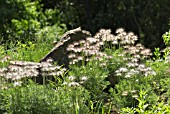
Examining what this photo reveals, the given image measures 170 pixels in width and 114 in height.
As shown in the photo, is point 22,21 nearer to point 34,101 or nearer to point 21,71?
point 21,71

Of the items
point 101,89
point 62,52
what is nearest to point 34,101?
point 101,89

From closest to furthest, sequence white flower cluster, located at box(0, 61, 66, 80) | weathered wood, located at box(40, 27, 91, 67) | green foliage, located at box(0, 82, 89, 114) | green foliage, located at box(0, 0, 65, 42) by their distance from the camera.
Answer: green foliage, located at box(0, 82, 89, 114), white flower cluster, located at box(0, 61, 66, 80), weathered wood, located at box(40, 27, 91, 67), green foliage, located at box(0, 0, 65, 42)

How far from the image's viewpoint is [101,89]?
18.6ft

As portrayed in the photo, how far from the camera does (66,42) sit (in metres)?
6.55

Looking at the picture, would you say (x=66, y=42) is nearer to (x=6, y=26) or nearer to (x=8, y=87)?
(x=8, y=87)

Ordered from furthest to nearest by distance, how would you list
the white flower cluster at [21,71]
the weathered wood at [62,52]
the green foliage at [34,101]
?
the weathered wood at [62,52] < the white flower cluster at [21,71] < the green foliage at [34,101]

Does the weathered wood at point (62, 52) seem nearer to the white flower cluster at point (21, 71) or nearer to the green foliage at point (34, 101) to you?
the white flower cluster at point (21, 71)

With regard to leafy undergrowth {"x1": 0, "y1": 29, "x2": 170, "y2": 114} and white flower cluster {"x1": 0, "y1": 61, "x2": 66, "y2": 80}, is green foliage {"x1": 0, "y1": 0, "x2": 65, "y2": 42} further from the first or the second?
white flower cluster {"x1": 0, "y1": 61, "x2": 66, "y2": 80}

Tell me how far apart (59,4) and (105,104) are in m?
5.71

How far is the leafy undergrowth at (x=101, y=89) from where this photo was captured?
488 cm

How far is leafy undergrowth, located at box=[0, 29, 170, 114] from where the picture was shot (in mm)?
4875

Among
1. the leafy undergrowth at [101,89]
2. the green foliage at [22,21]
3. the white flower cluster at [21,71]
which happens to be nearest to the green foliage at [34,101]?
the leafy undergrowth at [101,89]

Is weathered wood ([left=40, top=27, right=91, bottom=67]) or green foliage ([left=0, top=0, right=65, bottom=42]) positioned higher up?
green foliage ([left=0, top=0, right=65, bottom=42])

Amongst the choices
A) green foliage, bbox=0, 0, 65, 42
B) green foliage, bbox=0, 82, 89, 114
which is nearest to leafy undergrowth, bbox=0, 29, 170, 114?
green foliage, bbox=0, 82, 89, 114
